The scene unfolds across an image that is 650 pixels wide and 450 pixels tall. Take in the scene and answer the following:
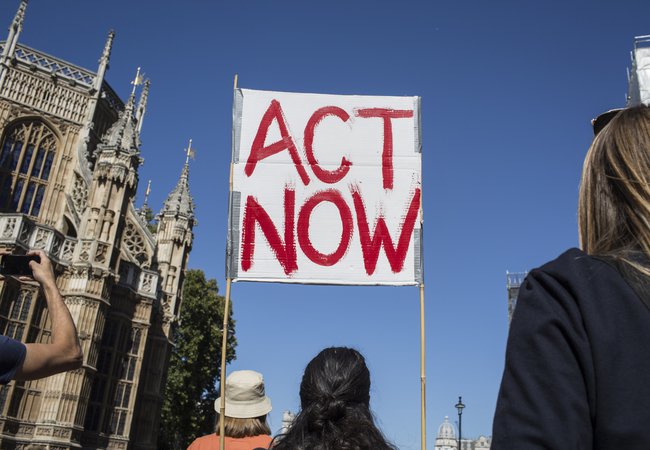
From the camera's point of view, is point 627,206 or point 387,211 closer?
point 627,206

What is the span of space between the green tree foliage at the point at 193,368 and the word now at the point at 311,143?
2739 centimetres

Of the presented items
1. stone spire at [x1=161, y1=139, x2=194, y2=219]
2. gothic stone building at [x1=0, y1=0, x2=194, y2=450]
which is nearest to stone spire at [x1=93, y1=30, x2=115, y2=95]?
gothic stone building at [x1=0, y1=0, x2=194, y2=450]

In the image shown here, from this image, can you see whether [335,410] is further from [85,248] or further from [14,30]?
[14,30]

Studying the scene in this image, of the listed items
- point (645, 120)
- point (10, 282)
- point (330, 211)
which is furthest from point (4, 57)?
point (645, 120)

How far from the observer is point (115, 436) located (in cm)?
2161

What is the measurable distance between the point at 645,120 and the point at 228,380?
3350 mm

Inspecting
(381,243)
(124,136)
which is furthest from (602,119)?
(124,136)

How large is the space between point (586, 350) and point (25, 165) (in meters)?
27.0

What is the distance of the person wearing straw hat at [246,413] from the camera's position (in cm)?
409

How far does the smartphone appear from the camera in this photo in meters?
3.44

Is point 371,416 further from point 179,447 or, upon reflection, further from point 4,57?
point 179,447

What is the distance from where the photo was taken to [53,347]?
2967 millimetres

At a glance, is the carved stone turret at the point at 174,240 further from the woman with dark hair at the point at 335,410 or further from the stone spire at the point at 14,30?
the woman with dark hair at the point at 335,410

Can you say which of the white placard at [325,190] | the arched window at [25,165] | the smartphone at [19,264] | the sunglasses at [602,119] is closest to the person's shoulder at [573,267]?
the sunglasses at [602,119]
